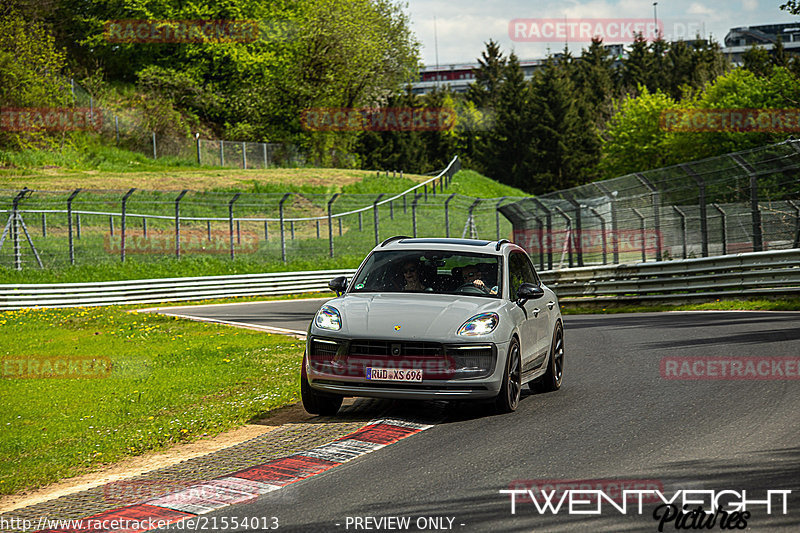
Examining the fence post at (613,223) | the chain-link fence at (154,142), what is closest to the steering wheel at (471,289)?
the fence post at (613,223)

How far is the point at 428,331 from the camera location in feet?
27.1

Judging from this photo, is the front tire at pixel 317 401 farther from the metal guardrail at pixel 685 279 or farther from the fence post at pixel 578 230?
the fence post at pixel 578 230

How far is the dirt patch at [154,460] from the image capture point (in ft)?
21.5

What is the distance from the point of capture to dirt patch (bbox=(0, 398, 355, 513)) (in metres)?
6.54

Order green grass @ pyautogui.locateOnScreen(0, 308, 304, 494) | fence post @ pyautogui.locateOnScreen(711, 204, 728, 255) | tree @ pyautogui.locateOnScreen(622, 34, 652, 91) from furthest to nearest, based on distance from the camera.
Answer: tree @ pyautogui.locateOnScreen(622, 34, 652, 91) → fence post @ pyautogui.locateOnScreen(711, 204, 728, 255) → green grass @ pyautogui.locateOnScreen(0, 308, 304, 494)

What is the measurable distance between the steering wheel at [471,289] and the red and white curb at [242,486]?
1.65 meters

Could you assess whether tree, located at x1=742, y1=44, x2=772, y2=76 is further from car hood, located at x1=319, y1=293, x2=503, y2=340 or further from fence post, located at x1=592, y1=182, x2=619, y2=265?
car hood, located at x1=319, y1=293, x2=503, y2=340

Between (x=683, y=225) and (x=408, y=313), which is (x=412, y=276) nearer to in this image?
(x=408, y=313)

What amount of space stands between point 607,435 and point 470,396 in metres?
1.29

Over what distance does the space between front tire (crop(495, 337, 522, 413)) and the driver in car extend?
703 millimetres

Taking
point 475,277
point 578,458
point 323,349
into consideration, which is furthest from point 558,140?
point 578,458

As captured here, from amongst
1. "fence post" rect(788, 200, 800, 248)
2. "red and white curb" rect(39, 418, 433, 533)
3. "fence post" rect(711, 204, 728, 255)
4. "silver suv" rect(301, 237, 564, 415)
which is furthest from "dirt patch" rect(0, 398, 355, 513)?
"fence post" rect(711, 204, 728, 255)

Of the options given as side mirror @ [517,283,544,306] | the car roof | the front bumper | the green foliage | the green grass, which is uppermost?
the green foliage

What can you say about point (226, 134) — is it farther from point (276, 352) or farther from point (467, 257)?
point (467, 257)
